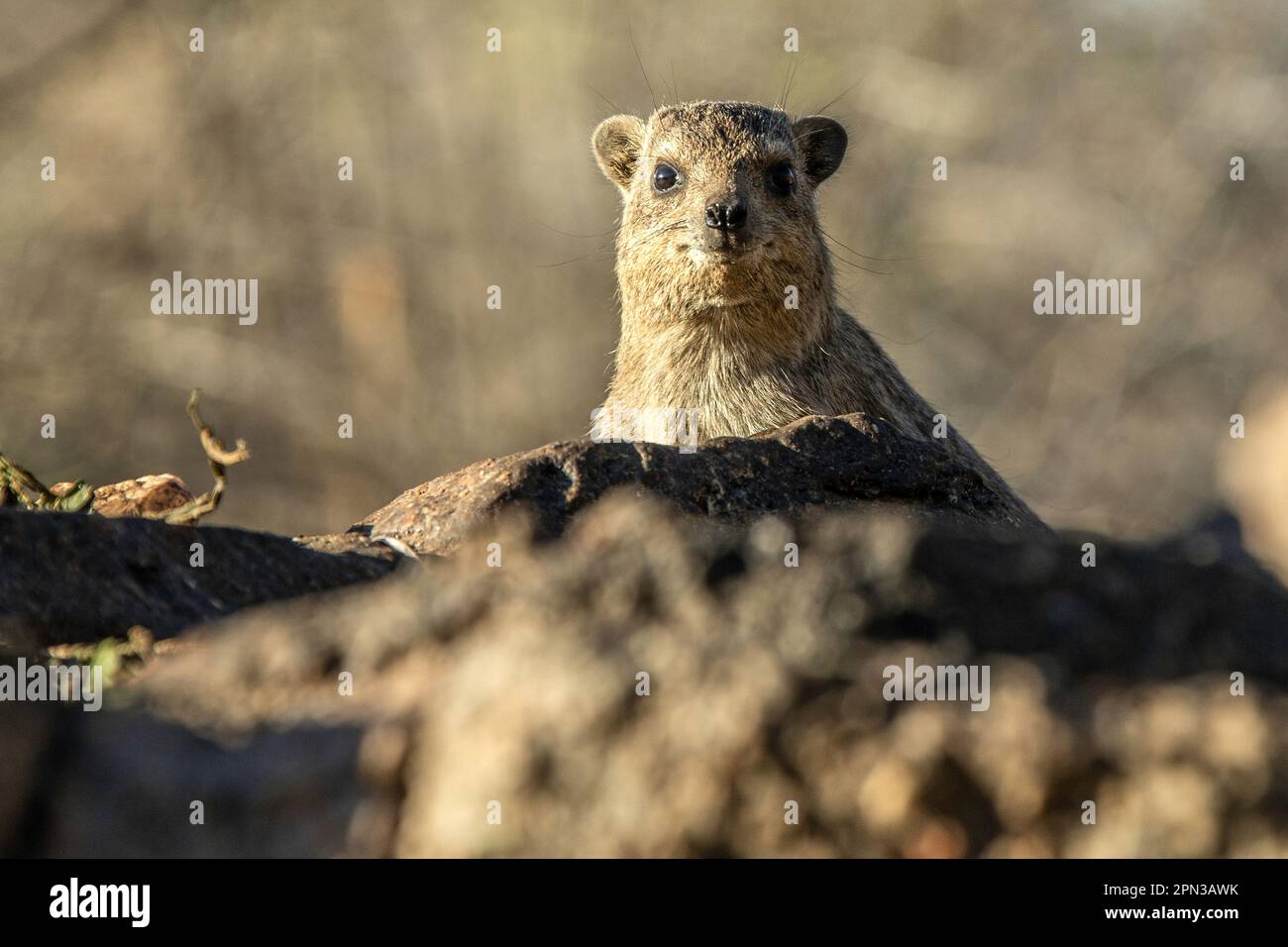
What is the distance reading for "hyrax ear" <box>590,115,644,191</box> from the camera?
959 cm

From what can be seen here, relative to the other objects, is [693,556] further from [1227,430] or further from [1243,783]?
[1227,430]

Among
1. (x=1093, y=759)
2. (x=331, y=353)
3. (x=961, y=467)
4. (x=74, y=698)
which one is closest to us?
(x=1093, y=759)

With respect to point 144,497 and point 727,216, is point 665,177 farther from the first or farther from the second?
point 144,497

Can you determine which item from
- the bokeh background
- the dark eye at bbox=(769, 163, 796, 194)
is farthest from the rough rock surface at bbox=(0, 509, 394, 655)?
the bokeh background

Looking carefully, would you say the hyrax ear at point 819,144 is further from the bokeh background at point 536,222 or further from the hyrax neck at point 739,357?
the bokeh background at point 536,222

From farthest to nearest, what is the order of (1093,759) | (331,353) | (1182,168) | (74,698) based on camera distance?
(1182,168), (331,353), (74,698), (1093,759)

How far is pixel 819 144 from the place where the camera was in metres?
9.38

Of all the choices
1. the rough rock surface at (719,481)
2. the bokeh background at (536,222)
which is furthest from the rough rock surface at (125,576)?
the bokeh background at (536,222)

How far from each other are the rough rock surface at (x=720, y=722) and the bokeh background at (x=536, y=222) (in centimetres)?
1317

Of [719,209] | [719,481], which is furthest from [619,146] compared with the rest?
[719,481]

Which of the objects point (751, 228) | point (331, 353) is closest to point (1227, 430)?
point (331, 353)

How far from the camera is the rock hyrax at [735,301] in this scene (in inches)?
316

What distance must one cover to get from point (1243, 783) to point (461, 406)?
49.9ft

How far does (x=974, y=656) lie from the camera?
9.16 ft
